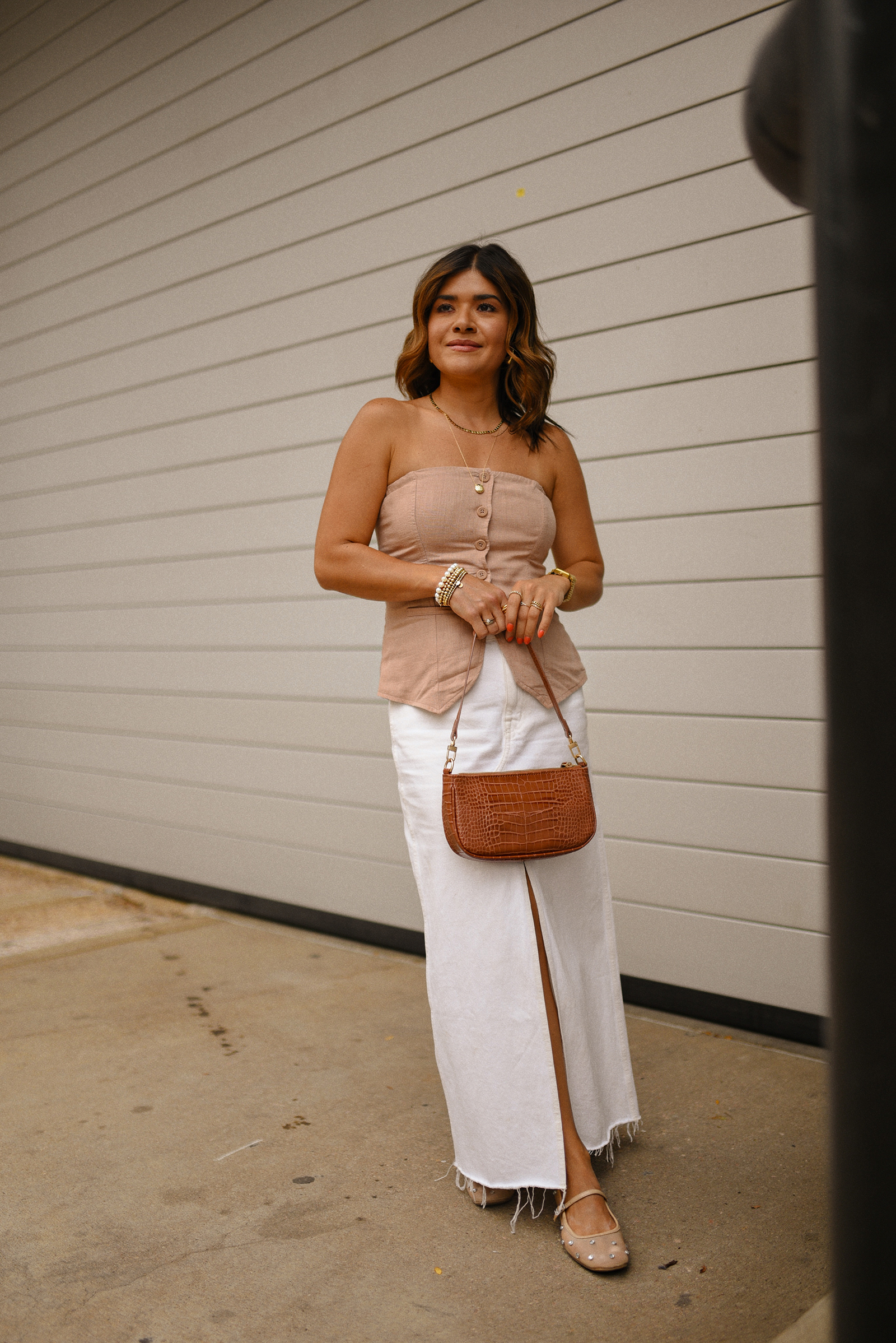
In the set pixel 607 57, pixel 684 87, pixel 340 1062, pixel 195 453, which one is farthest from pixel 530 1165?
pixel 195 453

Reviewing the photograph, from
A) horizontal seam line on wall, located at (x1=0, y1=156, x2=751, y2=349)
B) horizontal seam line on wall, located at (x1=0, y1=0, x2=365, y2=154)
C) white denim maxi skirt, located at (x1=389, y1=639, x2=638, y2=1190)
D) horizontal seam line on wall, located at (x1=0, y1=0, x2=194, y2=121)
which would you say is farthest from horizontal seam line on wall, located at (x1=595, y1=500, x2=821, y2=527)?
horizontal seam line on wall, located at (x1=0, y1=0, x2=194, y2=121)

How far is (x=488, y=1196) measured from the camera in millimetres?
2070

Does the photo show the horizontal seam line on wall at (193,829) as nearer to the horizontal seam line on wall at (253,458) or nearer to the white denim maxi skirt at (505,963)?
the horizontal seam line on wall at (253,458)

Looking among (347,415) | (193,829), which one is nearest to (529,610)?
(347,415)

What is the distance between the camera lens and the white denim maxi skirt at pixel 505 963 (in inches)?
78.4

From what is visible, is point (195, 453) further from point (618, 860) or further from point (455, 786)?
point (455, 786)

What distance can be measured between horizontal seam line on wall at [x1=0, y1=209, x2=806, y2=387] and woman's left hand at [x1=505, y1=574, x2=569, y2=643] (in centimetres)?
137

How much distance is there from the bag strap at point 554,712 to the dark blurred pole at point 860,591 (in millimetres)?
1371

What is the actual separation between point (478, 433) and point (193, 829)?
9.71 feet

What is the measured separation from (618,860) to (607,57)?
230 centimetres

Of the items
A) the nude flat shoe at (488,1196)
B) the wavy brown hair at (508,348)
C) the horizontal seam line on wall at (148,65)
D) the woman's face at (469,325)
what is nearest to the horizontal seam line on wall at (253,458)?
the wavy brown hair at (508,348)

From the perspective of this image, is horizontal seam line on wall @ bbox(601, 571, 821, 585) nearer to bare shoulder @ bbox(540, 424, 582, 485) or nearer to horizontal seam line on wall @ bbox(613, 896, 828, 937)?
bare shoulder @ bbox(540, 424, 582, 485)

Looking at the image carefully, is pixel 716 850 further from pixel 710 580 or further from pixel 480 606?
pixel 480 606

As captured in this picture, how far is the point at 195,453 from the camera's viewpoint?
446 centimetres
